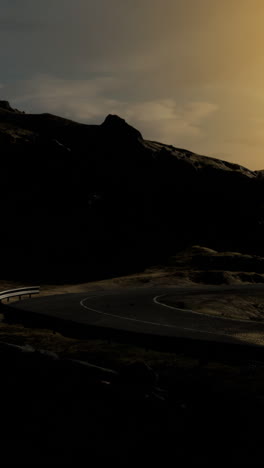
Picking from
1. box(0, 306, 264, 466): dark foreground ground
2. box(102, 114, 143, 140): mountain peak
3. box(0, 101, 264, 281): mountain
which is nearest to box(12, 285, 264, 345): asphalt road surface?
box(0, 306, 264, 466): dark foreground ground

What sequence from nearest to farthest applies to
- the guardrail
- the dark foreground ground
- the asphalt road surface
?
the dark foreground ground, the asphalt road surface, the guardrail

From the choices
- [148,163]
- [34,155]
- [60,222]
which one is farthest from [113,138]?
[60,222]

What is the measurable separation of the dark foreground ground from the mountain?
5743 cm

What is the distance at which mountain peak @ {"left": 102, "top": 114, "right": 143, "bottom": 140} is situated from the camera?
3896 inches

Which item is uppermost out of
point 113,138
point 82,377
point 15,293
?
point 113,138

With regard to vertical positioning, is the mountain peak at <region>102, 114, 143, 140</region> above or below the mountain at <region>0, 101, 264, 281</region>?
above

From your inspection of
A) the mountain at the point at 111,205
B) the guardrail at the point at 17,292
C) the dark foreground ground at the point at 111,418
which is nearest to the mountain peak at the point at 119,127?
the mountain at the point at 111,205

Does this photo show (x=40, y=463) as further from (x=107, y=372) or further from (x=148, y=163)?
(x=148, y=163)

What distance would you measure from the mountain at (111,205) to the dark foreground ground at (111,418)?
5743 cm

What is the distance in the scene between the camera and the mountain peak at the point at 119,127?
9896 centimetres

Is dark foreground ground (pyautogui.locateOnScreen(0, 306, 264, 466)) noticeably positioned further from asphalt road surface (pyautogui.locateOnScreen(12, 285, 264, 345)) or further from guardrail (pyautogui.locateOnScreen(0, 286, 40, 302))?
guardrail (pyautogui.locateOnScreen(0, 286, 40, 302))

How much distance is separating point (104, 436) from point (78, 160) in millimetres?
88418

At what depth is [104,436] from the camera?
5328 millimetres

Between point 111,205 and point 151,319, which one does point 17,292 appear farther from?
point 111,205
